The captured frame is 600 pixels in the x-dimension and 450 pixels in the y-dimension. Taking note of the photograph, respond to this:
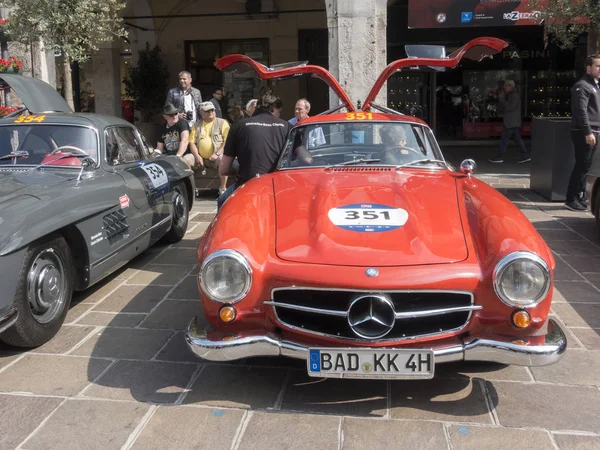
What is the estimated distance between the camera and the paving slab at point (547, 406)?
2.99 metres

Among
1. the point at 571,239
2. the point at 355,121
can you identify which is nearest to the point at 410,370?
the point at 355,121

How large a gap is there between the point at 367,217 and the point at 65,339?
225 cm

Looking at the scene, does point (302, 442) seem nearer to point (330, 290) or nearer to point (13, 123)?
point (330, 290)

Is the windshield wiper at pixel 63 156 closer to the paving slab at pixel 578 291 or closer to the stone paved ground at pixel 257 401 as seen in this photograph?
the stone paved ground at pixel 257 401

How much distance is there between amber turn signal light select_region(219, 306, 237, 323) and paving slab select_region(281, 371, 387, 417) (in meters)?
0.56

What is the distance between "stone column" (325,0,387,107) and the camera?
989 centimetres

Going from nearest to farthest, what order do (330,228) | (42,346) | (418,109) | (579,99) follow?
1. (330,228)
2. (42,346)
3. (579,99)
4. (418,109)

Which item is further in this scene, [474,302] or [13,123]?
[13,123]

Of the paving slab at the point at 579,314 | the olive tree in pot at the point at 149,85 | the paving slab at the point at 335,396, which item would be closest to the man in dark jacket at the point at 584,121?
the paving slab at the point at 579,314

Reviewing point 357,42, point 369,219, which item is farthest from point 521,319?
point 357,42

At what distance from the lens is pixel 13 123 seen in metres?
5.23

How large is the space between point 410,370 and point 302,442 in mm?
611

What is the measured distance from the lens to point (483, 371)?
11.7 ft

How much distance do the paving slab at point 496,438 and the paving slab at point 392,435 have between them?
7cm
